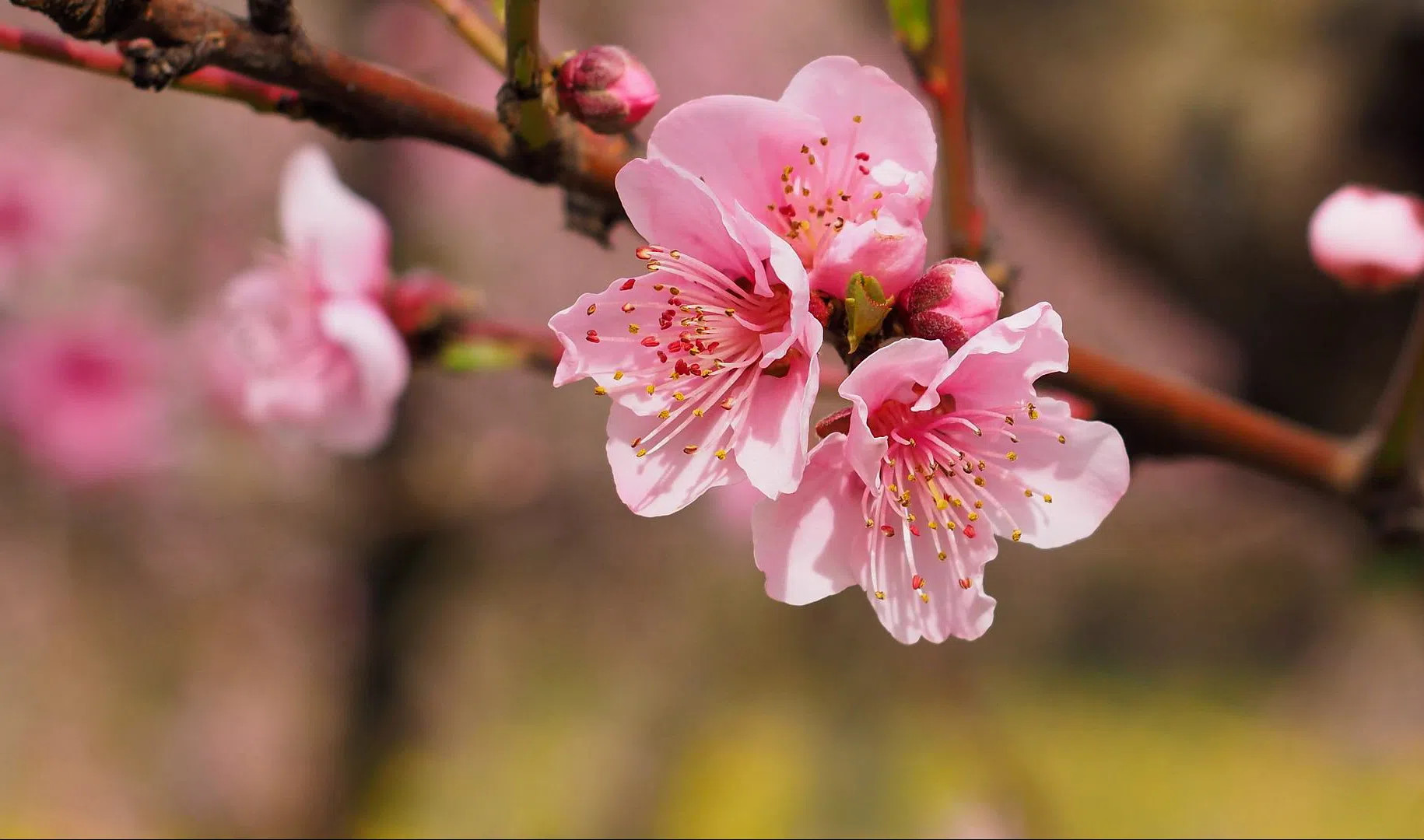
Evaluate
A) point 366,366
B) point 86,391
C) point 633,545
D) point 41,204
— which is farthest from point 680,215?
point 41,204

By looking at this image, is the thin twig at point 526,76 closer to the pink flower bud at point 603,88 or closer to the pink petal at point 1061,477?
the pink flower bud at point 603,88

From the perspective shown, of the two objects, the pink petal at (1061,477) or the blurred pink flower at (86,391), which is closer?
the pink petal at (1061,477)

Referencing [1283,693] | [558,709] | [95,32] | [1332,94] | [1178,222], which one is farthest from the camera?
[558,709]

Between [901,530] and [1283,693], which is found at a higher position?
[901,530]

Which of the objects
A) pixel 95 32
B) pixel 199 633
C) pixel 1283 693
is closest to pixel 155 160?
pixel 199 633

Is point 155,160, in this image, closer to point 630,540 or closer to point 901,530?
point 630,540

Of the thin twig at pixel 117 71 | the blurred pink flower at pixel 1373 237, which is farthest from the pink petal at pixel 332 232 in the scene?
the blurred pink flower at pixel 1373 237

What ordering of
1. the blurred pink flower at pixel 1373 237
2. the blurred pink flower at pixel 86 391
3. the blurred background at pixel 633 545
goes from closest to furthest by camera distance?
the blurred pink flower at pixel 1373 237 < the blurred background at pixel 633 545 < the blurred pink flower at pixel 86 391
